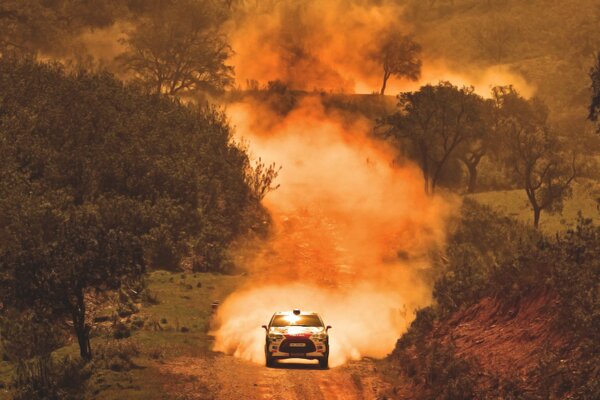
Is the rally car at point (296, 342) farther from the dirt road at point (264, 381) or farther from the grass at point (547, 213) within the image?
the grass at point (547, 213)

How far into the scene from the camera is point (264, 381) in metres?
29.7

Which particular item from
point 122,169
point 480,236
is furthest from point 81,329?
point 480,236

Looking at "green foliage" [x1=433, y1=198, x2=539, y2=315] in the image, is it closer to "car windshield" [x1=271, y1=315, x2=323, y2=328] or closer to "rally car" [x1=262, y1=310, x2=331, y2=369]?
"car windshield" [x1=271, y1=315, x2=323, y2=328]

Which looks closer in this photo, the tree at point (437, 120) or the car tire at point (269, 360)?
the car tire at point (269, 360)

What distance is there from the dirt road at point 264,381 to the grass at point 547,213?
37709 mm

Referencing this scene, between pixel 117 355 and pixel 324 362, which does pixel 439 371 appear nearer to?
pixel 324 362

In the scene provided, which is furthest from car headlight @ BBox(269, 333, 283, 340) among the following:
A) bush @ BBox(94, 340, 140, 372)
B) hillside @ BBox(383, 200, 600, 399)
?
bush @ BBox(94, 340, 140, 372)

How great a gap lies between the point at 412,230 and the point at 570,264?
39.4m

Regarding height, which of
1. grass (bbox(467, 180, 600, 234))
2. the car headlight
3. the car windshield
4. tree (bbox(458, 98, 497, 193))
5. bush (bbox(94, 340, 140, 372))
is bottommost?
bush (bbox(94, 340, 140, 372))

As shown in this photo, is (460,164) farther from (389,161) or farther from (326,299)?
(326,299)

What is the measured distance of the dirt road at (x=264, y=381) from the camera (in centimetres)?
2791

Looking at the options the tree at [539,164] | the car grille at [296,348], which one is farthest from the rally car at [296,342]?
the tree at [539,164]

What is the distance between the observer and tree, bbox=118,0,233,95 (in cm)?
8562

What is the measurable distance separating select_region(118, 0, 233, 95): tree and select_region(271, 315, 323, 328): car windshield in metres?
53.6
